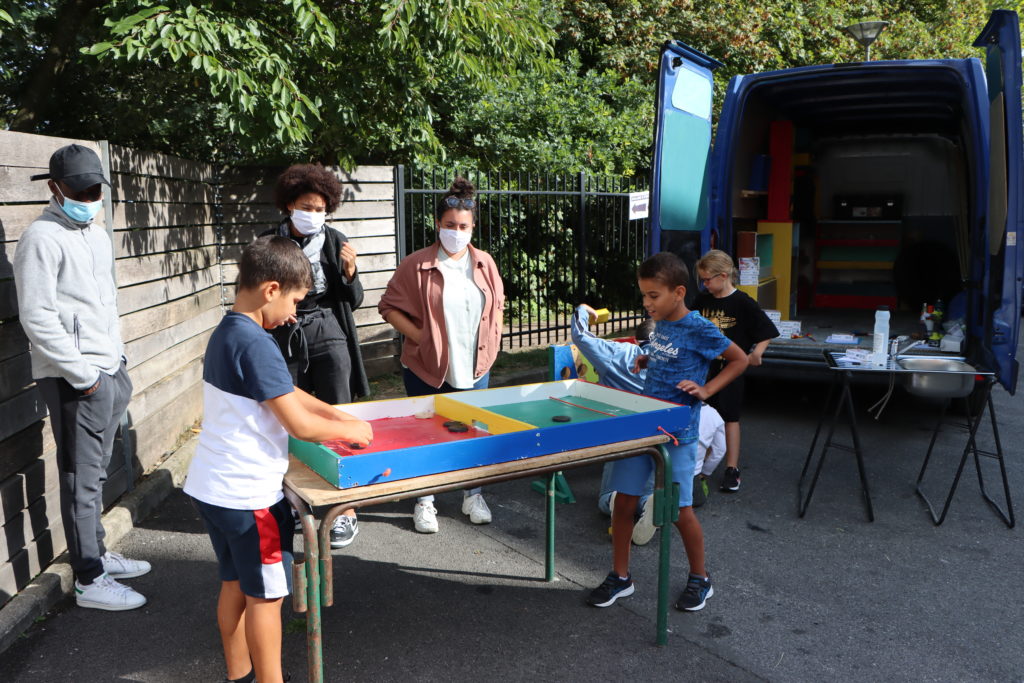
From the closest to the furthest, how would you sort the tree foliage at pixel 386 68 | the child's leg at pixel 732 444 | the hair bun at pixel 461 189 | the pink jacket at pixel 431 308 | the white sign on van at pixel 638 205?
the hair bun at pixel 461 189 → the pink jacket at pixel 431 308 → the child's leg at pixel 732 444 → the tree foliage at pixel 386 68 → the white sign on van at pixel 638 205

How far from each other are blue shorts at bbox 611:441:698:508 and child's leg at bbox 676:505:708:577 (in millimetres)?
41

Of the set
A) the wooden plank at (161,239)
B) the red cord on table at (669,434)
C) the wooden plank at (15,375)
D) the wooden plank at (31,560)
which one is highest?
the wooden plank at (161,239)

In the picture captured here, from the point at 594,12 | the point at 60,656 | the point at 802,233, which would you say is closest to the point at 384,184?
the point at 60,656

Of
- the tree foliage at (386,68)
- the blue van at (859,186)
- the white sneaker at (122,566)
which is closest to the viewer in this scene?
the white sneaker at (122,566)

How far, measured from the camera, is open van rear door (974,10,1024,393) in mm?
5328

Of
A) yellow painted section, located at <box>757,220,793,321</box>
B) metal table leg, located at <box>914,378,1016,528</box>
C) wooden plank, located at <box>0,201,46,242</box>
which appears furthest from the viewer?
yellow painted section, located at <box>757,220,793,321</box>

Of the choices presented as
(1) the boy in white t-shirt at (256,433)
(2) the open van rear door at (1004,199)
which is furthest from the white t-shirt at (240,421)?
(2) the open van rear door at (1004,199)

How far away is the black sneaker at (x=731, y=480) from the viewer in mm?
5156

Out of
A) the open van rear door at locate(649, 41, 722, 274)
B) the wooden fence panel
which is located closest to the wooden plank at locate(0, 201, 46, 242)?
the wooden fence panel

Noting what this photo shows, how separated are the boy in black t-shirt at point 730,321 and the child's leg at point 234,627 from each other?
328 cm

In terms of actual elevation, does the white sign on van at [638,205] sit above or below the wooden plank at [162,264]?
above

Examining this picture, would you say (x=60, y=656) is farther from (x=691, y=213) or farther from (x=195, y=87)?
(x=195, y=87)

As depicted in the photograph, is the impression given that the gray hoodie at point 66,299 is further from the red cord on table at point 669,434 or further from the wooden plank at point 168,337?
the red cord on table at point 669,434

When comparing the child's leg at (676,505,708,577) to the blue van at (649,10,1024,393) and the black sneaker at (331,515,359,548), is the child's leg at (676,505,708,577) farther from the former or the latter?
the blue van at (649,10,1024,393)
